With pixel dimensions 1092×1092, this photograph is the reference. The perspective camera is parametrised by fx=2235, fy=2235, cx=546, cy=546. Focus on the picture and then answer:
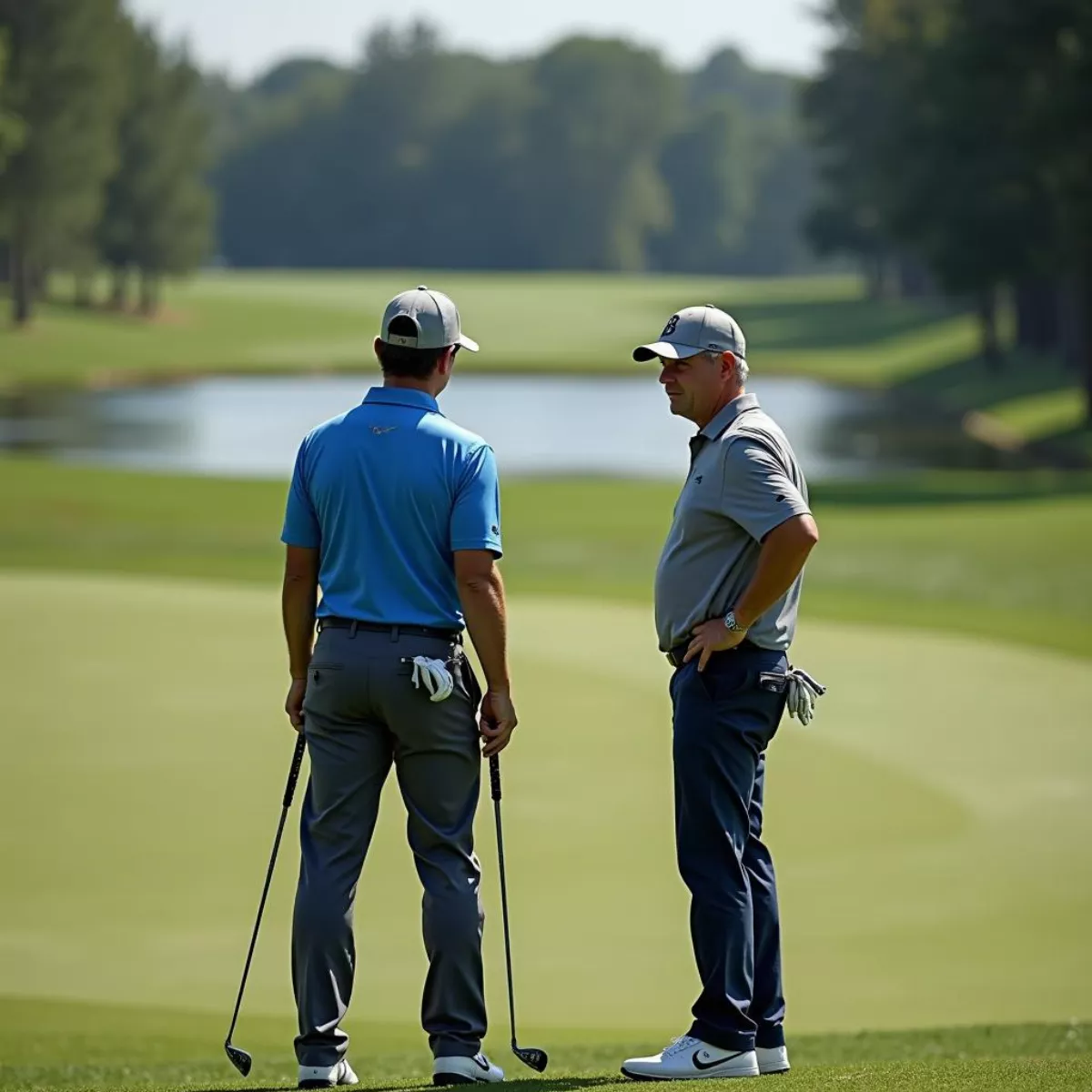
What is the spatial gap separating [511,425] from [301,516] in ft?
139

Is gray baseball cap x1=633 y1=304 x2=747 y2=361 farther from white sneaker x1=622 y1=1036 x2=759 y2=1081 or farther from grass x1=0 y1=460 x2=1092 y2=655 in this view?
grass x1=0 y1=460 x2=1092 y2=655

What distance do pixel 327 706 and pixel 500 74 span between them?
15352 cm

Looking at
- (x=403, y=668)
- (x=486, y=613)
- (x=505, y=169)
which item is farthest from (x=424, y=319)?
(x=505, y=169)

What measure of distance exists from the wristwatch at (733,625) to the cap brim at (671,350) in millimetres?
649

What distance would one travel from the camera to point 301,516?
221 inches

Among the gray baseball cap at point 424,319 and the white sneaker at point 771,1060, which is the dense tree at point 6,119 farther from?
the white sneaker at point 771,1060

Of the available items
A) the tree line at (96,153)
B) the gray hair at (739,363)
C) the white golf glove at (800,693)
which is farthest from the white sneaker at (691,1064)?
the tree line at (96,153)

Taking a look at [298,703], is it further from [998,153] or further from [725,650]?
[998,153]

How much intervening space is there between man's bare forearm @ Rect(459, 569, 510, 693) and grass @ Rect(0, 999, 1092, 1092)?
1061 mm

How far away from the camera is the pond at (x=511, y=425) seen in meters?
38.2

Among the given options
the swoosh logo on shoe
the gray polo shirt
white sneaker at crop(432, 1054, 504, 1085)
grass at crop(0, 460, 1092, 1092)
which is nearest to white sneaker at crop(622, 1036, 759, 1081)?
the swoosh logo on shoe

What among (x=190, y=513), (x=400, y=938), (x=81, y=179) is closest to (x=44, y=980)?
(x=400, y=938)

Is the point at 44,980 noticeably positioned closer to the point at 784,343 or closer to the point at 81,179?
the point at 81,179

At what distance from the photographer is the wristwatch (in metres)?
5.39
